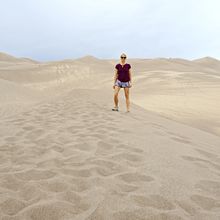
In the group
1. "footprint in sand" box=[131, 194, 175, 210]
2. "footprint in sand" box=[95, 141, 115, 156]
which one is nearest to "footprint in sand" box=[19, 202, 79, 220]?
"footprint in sand" box=[131, 194, 175, 210]

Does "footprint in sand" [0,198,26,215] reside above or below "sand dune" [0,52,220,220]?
above

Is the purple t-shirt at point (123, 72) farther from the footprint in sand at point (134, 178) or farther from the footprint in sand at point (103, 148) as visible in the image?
the footprint in sand at point (134, 178)

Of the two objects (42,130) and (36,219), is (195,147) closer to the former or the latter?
(42,130)

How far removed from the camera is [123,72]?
8.18m

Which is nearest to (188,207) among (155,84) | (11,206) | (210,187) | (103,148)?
(210,187)

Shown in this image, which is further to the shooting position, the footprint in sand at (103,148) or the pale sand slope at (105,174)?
the footprint in sand at (103,148)

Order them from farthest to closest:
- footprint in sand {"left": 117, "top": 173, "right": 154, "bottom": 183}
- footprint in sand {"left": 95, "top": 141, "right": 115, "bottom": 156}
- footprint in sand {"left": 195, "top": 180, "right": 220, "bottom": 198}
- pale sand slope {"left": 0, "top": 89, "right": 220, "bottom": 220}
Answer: footprint in sand {"left": 95, "top": 141, "right": 115, "bottom": 156}, footprint in sand {"left": 117, "top": 173, "right": 154, "bottom": 183}, footprint in sand {"left": 195, "top": 180, "right": 220, "bottom": 198}, pale sand slope {"left": 0, "top": 89, "right": 220, "bottom": 220}

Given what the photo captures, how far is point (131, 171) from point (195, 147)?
5.40 feet

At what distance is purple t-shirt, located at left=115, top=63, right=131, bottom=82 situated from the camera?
26.7 ft

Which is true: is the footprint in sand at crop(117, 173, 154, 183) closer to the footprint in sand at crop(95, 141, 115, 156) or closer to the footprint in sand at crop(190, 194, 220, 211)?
the footprint in sand at crop(190, 194, 220, 211)

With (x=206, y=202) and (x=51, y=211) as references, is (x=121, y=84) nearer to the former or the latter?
(x=206, y=202)

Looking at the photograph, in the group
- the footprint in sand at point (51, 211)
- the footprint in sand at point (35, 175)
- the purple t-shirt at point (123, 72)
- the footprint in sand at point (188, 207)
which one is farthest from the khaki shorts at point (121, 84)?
the footprint in sand at point (51, 211)

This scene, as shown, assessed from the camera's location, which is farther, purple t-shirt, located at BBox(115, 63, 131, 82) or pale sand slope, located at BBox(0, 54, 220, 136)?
pale sand slope, located at BBox(0, 54, 220, 136)

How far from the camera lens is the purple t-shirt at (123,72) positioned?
8141 millimetres
